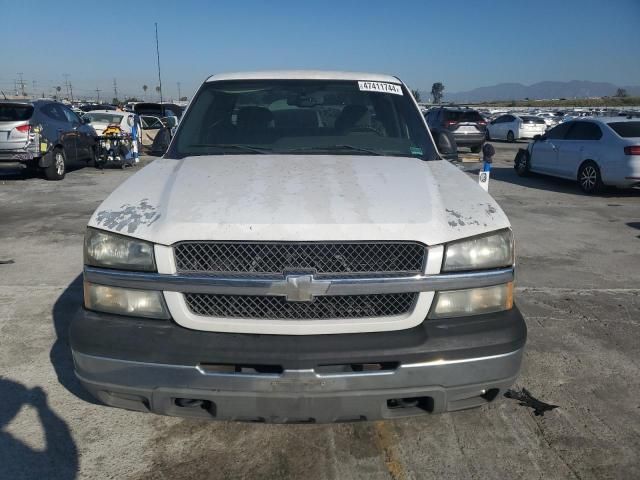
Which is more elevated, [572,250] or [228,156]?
[228,156]

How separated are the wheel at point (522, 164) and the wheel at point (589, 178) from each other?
216 centimetres

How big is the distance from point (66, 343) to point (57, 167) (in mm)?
9878

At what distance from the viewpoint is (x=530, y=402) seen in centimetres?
329

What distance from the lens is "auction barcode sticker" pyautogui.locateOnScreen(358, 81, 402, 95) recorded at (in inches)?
162

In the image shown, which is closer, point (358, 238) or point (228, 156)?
point (358, 238)

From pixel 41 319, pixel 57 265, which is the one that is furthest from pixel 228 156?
pixel 57 265

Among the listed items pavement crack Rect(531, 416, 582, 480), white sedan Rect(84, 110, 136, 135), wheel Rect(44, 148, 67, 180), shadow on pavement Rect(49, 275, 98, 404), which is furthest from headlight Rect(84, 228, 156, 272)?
white sedan Rect(84, 110, 136, 135)

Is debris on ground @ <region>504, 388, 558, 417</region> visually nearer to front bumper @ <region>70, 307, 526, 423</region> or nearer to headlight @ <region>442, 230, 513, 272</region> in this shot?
front bumper @ <region>70, 307, 526, 423</region>

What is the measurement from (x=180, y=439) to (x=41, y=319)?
2235 mm

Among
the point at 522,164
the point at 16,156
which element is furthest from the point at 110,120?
the point at 522,164

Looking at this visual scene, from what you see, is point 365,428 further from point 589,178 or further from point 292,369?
point 589,178

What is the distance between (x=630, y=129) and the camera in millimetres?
11148

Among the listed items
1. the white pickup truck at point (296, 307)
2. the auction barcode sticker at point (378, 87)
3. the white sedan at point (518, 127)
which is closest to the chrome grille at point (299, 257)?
the white pickup truck at point (296, 307)

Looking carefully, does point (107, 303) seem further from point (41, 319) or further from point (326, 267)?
point (41, 319)
